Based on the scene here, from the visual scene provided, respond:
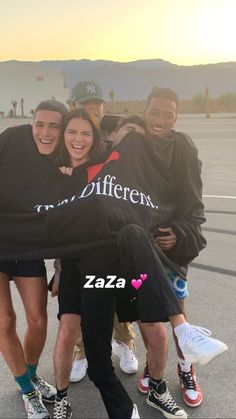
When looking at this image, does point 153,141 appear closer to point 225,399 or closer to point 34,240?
point 34,240

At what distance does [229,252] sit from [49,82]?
77.9 meters

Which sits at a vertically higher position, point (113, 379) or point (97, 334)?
point (97, 334)

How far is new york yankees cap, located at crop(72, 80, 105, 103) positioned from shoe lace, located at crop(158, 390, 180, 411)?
2.09m

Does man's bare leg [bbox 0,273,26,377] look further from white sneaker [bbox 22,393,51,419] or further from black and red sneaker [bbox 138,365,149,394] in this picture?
black and red sneaker [bbox 138,365,149,394]

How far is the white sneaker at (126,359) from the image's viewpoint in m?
3.20

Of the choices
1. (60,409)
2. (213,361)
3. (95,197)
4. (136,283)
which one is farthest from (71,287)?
(213,361)

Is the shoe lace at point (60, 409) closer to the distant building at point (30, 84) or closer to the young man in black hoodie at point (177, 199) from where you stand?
the young man in black hoodie at point (177, 199)

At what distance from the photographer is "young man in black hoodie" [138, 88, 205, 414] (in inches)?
104

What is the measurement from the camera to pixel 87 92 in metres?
3.48

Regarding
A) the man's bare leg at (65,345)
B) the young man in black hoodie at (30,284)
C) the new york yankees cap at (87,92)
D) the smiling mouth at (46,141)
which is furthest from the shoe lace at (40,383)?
the new york yankees cap at (87,92)

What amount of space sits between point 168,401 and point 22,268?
45.6 inches

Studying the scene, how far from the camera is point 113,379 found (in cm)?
242

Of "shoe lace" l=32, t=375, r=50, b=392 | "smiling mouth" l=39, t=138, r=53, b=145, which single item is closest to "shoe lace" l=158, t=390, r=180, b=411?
"shoe lace" l=32, t=375, r=50, b=392

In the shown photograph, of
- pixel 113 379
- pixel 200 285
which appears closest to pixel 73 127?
pixel 113 379
